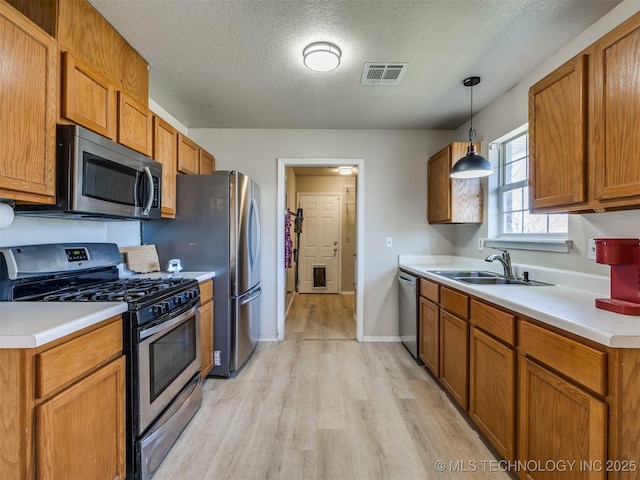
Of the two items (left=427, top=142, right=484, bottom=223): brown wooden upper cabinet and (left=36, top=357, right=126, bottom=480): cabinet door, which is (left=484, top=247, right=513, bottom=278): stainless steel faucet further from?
(left=36, top=357, right=126, bottom=480): cabinet door

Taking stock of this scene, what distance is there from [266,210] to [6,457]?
2694 millimetres

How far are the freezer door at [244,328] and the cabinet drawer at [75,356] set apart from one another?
128 centimetres

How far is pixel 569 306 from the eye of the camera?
53.9 inches

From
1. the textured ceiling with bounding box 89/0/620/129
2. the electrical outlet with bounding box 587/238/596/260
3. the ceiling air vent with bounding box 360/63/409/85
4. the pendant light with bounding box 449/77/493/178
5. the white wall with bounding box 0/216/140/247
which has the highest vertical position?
the textured ceiling with bounding box 89/0/620/129

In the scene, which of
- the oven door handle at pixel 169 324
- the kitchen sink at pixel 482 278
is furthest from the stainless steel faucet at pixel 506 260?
the oven door handle at pixel 169 324

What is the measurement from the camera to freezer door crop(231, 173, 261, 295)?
Answer: 258 cm

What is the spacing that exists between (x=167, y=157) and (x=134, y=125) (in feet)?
1.45

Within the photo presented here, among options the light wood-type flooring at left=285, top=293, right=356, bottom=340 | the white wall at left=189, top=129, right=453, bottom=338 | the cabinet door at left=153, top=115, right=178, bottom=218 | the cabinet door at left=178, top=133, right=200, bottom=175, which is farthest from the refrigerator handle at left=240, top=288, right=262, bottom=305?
the cabinet door at left=178, top=133, right=200, bottom=175

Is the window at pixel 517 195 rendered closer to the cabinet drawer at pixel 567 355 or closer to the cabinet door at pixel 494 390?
the cabinet door at pixel 494 390

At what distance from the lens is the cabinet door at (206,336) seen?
2.33m

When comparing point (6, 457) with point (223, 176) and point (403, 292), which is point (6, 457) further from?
point (403, 292)

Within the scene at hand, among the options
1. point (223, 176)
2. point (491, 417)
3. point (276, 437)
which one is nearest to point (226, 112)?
point (223, 176)

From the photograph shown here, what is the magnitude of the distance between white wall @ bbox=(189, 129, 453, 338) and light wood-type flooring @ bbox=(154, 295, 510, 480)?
720 mm

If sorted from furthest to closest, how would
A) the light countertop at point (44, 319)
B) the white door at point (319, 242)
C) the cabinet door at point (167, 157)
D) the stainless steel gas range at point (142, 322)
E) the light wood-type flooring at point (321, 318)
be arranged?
1. the white door at point (319, 242)
2. the light wood-type flooring at point (321, 318)
3. the cabinet door at point (167, 157)
4. the stainless steel gas range at point (142, 322)
5. the light countertop at point (44, 319)
